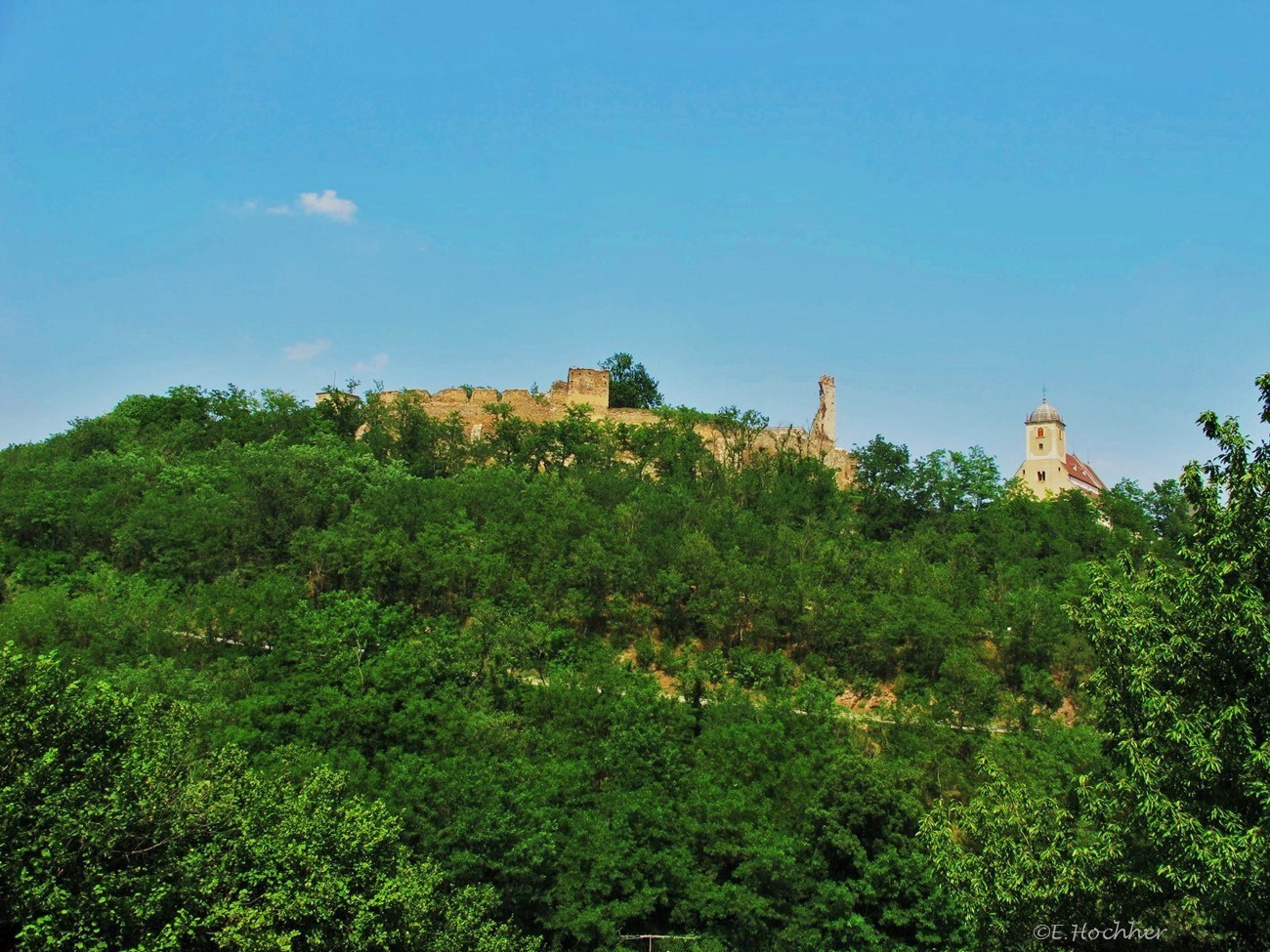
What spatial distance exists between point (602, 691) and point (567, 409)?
67.0 feet

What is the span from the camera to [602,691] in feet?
88.3

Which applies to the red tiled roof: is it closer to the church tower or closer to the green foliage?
the church tower

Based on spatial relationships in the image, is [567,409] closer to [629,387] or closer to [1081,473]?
[629,387]

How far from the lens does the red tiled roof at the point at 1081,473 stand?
61.1 metres

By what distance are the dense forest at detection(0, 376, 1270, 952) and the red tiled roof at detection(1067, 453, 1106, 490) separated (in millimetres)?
13695

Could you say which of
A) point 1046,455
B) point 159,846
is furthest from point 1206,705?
point 1046,455

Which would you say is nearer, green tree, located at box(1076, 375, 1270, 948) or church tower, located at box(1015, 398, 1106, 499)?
green tree, located at box(1076, 375, 1270, 948)

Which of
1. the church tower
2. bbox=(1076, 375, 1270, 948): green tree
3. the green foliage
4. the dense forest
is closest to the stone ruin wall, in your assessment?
the dense forest

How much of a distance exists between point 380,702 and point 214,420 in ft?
84.5

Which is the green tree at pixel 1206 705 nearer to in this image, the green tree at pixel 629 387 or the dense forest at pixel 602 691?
the dense forest at pixel 602 691

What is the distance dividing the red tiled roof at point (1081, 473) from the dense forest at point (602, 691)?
13.7 m

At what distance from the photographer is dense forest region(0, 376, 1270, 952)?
1225 centimetres

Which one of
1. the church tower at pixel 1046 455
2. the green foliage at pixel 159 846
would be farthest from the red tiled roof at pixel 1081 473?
the green foliage at pixel 159 846

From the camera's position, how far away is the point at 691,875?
21.7 m
